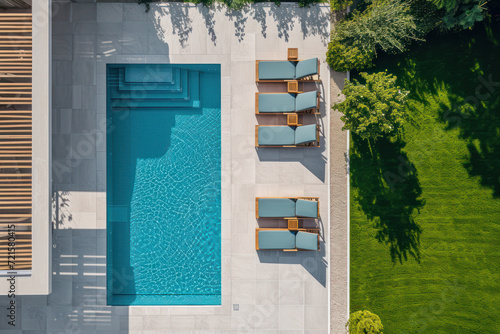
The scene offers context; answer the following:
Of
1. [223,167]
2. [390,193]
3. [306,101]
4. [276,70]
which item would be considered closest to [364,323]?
[390,193]

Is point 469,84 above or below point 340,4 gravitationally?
below

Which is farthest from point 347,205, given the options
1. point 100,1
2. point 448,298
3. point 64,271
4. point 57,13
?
point 57,13

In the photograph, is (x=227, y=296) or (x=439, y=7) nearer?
(x=439, y=7)

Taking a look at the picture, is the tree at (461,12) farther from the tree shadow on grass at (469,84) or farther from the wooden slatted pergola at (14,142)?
the wooden slatted pergola at (14,142)

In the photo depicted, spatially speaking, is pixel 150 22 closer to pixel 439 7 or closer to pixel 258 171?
pixel 258 171

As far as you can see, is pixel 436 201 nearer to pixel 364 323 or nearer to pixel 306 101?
pixel 364 323

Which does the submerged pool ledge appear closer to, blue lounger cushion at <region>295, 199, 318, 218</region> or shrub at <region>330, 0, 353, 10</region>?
blue lounger cushion at <region>295, 199, 318, 218</region>

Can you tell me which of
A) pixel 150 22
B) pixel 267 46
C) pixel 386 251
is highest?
pixel 150 22
